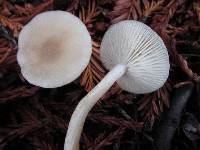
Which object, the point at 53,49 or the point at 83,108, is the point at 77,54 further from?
the point at 83,108

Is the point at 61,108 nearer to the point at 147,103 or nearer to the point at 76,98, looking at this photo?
the point at 76,98

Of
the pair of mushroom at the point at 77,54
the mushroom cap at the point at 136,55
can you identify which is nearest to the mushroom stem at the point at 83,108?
the pair of mushroom at the point at 77,54

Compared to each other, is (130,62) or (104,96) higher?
(130,62)

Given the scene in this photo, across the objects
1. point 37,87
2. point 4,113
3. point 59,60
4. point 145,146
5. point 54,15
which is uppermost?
point 54,15

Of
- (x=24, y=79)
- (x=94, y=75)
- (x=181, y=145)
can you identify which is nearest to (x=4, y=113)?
(x=24, y=79)

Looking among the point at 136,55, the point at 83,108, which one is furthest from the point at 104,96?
the point at 136,55

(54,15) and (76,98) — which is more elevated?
(54,15)

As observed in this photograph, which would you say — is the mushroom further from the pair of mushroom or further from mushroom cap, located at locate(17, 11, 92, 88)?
mushroom cap, located at locate(17, 11, 92, 88)
